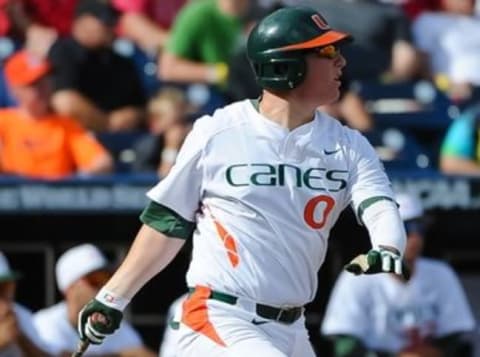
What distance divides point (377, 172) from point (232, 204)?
453mm

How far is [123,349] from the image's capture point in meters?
8.05

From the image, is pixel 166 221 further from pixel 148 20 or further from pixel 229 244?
pixel 148 20

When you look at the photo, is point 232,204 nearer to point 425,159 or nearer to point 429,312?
point 429,312

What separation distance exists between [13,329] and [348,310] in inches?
64.4

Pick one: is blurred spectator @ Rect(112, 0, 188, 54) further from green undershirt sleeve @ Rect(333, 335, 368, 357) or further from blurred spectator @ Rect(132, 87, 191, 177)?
green undershirt sleeve @ Rect(333, 335, 368, 357)

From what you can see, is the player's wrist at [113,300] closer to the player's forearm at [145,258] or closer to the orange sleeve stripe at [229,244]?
the player's forearm at [145,258]

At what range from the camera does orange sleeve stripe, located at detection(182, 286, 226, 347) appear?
5000 mm

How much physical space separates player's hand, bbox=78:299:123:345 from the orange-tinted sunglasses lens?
1.01 meters

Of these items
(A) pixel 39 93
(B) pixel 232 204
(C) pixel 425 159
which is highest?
(B) pixel 232 204

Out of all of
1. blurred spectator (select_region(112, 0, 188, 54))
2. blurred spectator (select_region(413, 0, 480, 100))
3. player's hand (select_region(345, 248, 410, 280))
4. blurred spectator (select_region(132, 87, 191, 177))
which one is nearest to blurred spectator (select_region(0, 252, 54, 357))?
blurred spectator (select_region(132, 87, 191, 177))

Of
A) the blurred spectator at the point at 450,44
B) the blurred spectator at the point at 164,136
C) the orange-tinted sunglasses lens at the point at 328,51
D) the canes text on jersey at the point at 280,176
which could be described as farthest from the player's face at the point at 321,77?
the blurred spectator at the point at 450,44

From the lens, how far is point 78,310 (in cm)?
796

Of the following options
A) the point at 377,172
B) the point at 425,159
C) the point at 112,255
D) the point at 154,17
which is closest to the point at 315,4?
the point at 154,17

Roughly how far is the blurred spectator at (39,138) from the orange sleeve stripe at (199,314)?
3753mm
